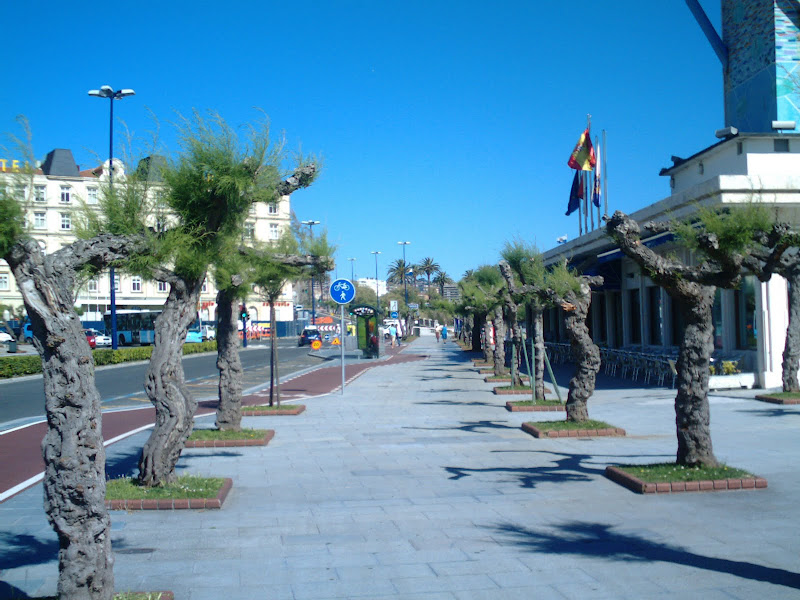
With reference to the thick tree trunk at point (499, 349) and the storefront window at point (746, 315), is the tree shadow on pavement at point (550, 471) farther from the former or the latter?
the thick tree trunk at point (499, 349)

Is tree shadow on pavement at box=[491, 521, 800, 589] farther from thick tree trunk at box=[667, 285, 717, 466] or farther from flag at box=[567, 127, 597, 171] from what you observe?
flag at box=[567, 127, 597, 171]

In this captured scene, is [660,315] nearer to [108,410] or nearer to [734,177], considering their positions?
[734,177]

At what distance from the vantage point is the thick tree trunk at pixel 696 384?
812 centimetres

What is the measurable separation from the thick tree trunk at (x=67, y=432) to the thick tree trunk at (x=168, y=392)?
3411 mm

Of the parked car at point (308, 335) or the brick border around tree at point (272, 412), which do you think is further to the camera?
the parked car at point (308, 335)

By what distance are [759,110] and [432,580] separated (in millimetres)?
29656

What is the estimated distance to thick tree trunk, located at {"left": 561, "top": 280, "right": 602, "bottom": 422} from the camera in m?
12.0

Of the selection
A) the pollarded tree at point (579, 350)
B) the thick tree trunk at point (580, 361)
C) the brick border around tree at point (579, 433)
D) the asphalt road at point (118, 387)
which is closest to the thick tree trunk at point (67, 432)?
the brick border around tree at point (579, 433)

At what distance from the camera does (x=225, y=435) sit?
11469 mm

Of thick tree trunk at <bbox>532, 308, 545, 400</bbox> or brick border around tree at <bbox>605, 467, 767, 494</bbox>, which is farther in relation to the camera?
thick tree trunk at <bbox>532, 308, 545, 400</bbox>

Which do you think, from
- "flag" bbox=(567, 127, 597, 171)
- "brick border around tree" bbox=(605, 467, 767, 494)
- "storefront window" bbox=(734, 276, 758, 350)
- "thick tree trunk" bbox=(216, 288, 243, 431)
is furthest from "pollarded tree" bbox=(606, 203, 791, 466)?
"flag" bbox=(567, 127, 597, 171)

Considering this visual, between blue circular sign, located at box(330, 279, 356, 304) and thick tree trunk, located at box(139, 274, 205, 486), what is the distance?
1085 centimetres

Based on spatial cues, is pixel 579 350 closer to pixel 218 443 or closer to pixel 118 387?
pixel 218 443

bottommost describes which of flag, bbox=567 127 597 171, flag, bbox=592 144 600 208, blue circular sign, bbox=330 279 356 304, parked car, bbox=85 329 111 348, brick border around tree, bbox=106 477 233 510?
brick border around tree, bbox=106 477 233 510
